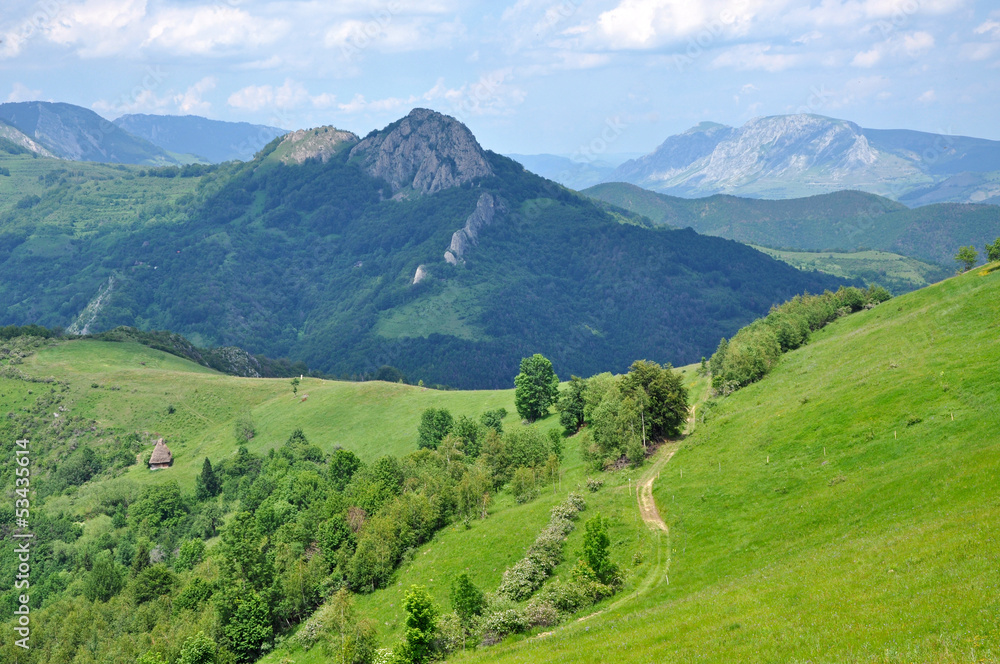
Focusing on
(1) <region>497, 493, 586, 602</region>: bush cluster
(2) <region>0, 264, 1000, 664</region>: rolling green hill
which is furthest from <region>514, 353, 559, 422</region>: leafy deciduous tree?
(1) <region>497, 493, 586, 602</region>: bush cluster

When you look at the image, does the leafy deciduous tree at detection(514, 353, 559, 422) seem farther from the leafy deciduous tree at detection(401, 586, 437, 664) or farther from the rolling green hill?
the leafy deciduous tree at detection(401, 586, 437, 664)

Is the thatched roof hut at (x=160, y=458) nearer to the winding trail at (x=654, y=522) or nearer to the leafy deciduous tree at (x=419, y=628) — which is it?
the winding trail at (x=654, y=522)

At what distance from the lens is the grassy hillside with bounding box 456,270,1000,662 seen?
32406 mm

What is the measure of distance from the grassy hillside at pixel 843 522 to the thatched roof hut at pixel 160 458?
112152mm

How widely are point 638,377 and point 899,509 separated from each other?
4686 cm

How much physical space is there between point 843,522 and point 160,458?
135335 millimetres

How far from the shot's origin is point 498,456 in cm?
9312

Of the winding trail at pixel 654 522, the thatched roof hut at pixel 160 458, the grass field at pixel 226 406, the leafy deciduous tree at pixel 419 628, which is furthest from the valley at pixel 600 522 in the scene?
the grass field at pixel 226 406

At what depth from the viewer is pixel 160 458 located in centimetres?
14325

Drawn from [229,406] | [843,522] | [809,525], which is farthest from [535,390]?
[229,406]

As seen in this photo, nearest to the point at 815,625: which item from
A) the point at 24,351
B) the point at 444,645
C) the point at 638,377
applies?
the point at 444,645

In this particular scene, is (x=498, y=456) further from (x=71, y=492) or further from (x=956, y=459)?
(x=71, y=492)

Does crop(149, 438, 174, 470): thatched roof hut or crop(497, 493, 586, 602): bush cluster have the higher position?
crop(149, 438, 174, 470): thatched roof hut

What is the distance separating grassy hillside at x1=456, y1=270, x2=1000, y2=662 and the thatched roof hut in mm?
112152
